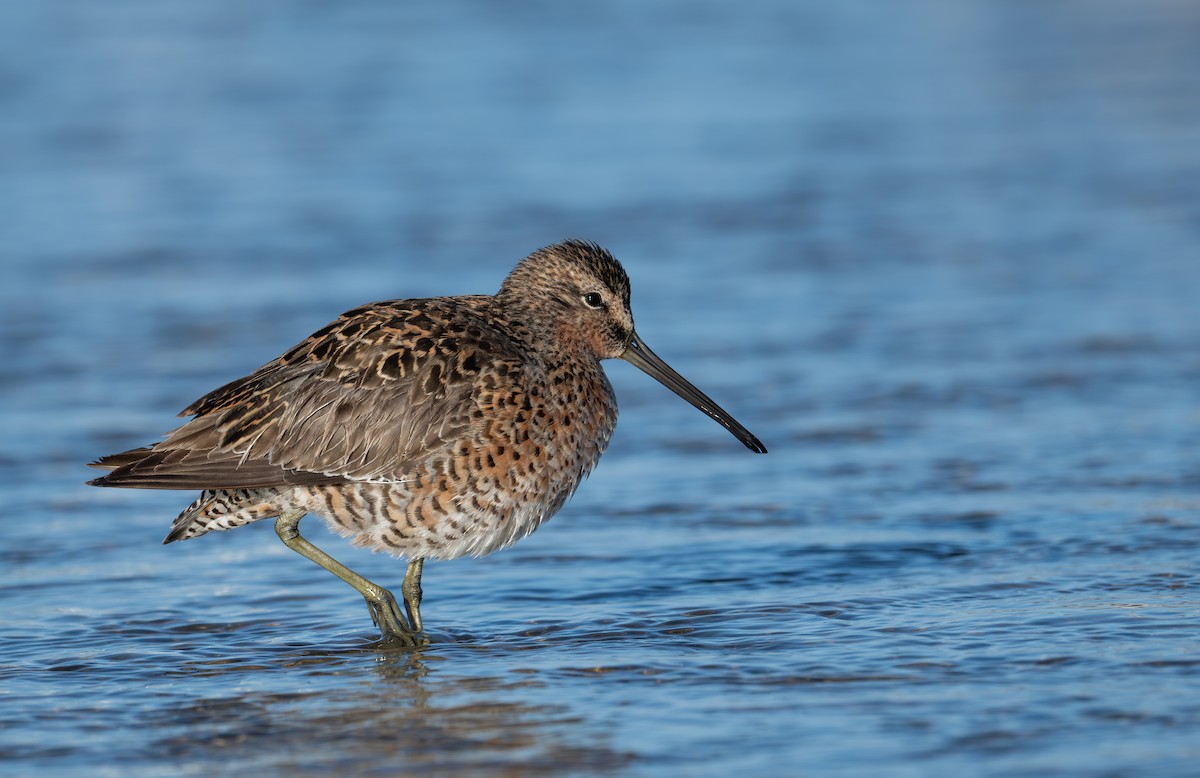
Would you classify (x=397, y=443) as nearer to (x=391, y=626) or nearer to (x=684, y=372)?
(x=391, y=626)

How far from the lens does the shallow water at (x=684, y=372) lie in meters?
5.31

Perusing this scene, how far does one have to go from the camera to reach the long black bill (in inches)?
266

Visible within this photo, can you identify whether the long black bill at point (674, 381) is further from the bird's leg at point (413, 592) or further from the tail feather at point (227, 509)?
the tail feather at point (227, 509)

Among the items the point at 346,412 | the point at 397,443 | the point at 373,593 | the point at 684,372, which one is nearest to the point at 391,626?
the point at 373,593

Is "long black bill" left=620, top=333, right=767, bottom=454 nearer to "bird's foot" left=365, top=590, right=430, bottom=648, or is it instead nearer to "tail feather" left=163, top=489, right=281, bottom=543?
"bird's foot" left=365, top=590, right=430, bottom=648

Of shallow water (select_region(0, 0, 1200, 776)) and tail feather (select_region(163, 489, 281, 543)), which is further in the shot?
tail feather (select_region(163, 489, 281, 543))

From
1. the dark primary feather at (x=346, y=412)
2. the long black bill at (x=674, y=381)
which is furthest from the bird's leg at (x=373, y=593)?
the long black bill at (x=674, y=381)

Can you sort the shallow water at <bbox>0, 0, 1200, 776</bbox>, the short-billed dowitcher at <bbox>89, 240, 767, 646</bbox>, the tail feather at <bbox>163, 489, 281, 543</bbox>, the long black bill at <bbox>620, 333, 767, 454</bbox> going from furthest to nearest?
1. the long black bill at <bbox>620, 333, 767, 454</bbox>
2. the tail feather at <bbox>163, 489, 281, 543</bbox>
3. the short-billed dowitcher at <bbox>89, 240, 767, 646</bbox>
4. the shallow water at <bbox>0, 0, 1200, 776</bbox>

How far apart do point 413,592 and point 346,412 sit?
0.67 metres

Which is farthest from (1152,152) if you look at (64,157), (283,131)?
(64,157)

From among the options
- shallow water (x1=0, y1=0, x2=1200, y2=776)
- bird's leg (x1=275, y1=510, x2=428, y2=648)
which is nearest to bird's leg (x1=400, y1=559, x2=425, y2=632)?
bird's leg (x1=275, y1=510, x2=428, y2=648)

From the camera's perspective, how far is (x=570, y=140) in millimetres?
14828

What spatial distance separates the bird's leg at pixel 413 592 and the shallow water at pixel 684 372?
0.40 ft

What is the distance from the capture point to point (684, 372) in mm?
9430
